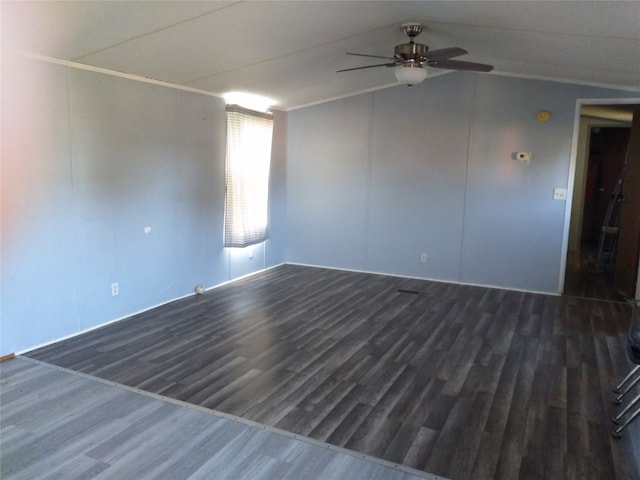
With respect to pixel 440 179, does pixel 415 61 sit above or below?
above

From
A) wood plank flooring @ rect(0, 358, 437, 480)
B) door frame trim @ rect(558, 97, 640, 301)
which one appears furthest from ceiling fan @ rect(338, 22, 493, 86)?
wood plank flooring @ rect(0, 358, 437, 480)

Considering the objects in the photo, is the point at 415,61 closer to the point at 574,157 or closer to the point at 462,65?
the point at 462,65

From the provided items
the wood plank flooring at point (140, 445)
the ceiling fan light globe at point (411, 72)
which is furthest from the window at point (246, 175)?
the wood plank flooring at point (140, 445)

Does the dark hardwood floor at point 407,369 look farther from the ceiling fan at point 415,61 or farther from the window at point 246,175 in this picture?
the ceiling fan at point 415,61

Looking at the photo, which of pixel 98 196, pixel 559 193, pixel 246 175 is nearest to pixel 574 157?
pixel 559 193

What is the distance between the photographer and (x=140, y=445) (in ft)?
7.95

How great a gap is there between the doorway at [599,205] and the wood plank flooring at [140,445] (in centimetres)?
467

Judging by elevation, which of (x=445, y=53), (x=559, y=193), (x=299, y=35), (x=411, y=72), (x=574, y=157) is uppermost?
(x=299, y=35)

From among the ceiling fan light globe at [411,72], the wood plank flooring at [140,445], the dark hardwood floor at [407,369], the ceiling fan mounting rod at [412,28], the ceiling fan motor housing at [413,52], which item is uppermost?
the ceiling fan mounting rod at [412,28]

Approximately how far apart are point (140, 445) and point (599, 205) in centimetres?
965

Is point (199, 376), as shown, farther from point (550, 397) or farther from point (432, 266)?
point (432, 266)

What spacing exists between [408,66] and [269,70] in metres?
1.58

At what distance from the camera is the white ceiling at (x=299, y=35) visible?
2932 millimetres

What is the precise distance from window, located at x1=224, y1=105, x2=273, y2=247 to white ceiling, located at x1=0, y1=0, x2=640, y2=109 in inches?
29.8
